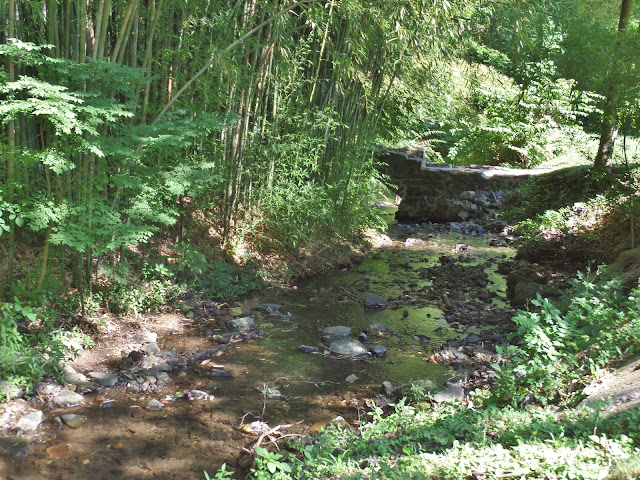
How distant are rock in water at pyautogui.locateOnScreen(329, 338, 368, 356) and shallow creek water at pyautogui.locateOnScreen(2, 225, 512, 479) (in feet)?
0.38

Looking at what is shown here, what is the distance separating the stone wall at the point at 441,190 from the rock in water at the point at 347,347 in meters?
6.58

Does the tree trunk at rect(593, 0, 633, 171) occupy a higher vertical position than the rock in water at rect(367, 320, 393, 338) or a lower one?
higher

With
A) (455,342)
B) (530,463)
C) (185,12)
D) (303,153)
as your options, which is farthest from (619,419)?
(303,153)

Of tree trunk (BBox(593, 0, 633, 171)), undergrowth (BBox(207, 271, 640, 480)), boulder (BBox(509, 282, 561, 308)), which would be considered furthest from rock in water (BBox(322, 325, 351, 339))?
tree trunk (BBox(593, 0, 633, 171))

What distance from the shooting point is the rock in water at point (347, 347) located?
4.09 m

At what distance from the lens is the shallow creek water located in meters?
2.62

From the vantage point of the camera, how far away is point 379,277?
633 centimetres

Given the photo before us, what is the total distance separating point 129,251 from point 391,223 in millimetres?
6695

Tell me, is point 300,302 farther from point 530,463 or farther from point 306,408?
point 530,463

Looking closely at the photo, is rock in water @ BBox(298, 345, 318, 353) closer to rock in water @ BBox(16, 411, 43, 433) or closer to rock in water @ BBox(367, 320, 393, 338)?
rock in water @ BBox(367, 320, 393, 338)

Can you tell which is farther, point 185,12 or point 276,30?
point 276,30

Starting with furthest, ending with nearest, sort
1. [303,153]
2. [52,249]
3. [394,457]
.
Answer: [303,153] → [52,249] → [394,457]

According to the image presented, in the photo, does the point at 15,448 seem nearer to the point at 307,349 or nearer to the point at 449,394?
the point at 307,349

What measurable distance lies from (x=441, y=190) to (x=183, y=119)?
743 cm
